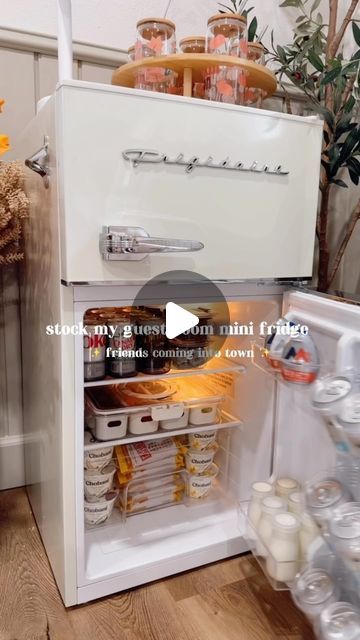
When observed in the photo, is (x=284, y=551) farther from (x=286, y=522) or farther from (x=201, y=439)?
(x=201, y=439)

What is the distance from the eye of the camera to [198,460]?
133 centimetres

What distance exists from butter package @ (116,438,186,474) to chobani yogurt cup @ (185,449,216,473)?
28mm

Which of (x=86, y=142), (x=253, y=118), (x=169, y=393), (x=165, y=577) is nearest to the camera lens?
(x=86, y=142)

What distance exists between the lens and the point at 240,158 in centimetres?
97

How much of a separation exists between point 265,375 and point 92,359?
433 mm

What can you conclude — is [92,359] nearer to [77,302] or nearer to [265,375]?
[77,302]

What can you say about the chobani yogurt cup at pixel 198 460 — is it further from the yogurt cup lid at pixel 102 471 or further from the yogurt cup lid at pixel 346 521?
the yogurt cup lid at pixel 346 521

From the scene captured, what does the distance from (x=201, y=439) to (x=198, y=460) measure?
0.06 metres

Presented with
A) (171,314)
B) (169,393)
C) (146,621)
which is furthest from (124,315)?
(146,621)

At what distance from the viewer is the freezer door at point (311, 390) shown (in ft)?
2.76

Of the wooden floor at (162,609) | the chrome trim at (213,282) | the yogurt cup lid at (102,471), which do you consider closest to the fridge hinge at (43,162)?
the chrome trim at (213,282)

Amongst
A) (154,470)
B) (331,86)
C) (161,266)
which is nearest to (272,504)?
(154,470)

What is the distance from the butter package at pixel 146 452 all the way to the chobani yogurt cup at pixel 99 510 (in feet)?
0.25

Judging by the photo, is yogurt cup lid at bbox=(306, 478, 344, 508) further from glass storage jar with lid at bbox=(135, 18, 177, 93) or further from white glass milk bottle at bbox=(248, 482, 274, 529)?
glass storage jar with lid at bbox=(135, 18, 177, 93)
